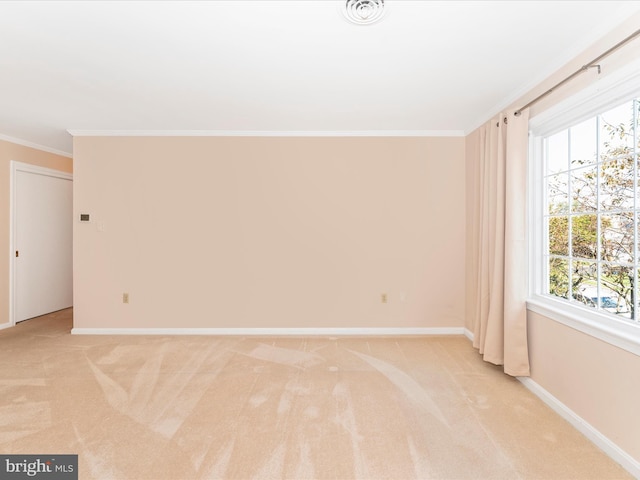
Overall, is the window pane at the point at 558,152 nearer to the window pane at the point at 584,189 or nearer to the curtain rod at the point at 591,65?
the window pane at the point at 584,189

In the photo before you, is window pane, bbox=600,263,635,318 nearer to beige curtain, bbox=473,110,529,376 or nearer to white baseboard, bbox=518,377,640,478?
beige curtain, bbox=473,110,529,376

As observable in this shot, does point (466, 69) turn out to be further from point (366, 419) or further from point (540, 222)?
point (366, 419)

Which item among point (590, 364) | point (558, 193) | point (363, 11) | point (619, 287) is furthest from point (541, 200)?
point (363, 11)

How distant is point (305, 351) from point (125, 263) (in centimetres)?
245

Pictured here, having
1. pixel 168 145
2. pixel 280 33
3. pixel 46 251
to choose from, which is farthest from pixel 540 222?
pixel 46 251

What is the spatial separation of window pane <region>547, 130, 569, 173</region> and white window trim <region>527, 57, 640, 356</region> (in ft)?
0.21

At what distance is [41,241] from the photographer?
189 inches

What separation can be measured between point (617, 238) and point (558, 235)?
1.78 feet

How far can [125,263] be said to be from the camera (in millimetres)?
4078

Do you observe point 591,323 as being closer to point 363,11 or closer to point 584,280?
point 584,280

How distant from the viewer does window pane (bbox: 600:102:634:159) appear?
78.7 inches

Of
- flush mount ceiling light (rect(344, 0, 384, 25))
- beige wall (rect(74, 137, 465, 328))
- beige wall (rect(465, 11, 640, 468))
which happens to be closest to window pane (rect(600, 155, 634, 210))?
beige wall (rect(465, 11, 640, 468))

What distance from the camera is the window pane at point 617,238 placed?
2.00 metres

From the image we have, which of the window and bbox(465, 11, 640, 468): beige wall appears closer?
bbox(465, 11, 640, 468): beige wall
